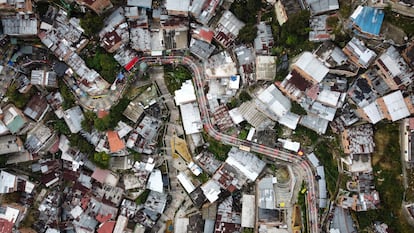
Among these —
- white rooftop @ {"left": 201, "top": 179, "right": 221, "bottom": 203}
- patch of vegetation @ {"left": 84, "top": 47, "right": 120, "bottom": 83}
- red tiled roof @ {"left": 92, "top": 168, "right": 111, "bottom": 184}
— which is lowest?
white rooftop @ {"left": 201, "top": 179, "right": 221, "bottom": 203}

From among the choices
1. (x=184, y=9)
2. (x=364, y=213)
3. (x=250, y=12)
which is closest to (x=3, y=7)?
(x=184, y=9)

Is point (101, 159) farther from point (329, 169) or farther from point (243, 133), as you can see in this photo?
point (329, 169)

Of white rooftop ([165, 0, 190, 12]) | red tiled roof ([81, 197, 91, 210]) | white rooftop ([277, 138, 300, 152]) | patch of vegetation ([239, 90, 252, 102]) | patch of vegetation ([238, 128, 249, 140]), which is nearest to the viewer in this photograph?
white rooftop ([165, 0, 190, 12])

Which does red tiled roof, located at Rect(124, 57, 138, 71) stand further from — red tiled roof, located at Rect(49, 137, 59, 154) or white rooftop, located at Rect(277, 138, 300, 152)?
white rooftop, located at Rect(277, 138, 300, 152)

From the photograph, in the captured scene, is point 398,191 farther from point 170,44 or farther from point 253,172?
point 170,44

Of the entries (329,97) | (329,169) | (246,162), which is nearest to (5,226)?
(246,162)

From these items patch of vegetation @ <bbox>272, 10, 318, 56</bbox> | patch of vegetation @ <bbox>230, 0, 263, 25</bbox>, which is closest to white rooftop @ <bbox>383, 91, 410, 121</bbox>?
patch of vegetation @ <bbox>272, 10, 318, 56</bbox>

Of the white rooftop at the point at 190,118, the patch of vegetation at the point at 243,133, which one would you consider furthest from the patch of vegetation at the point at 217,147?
the patch of vegetation at the point at 243,133
